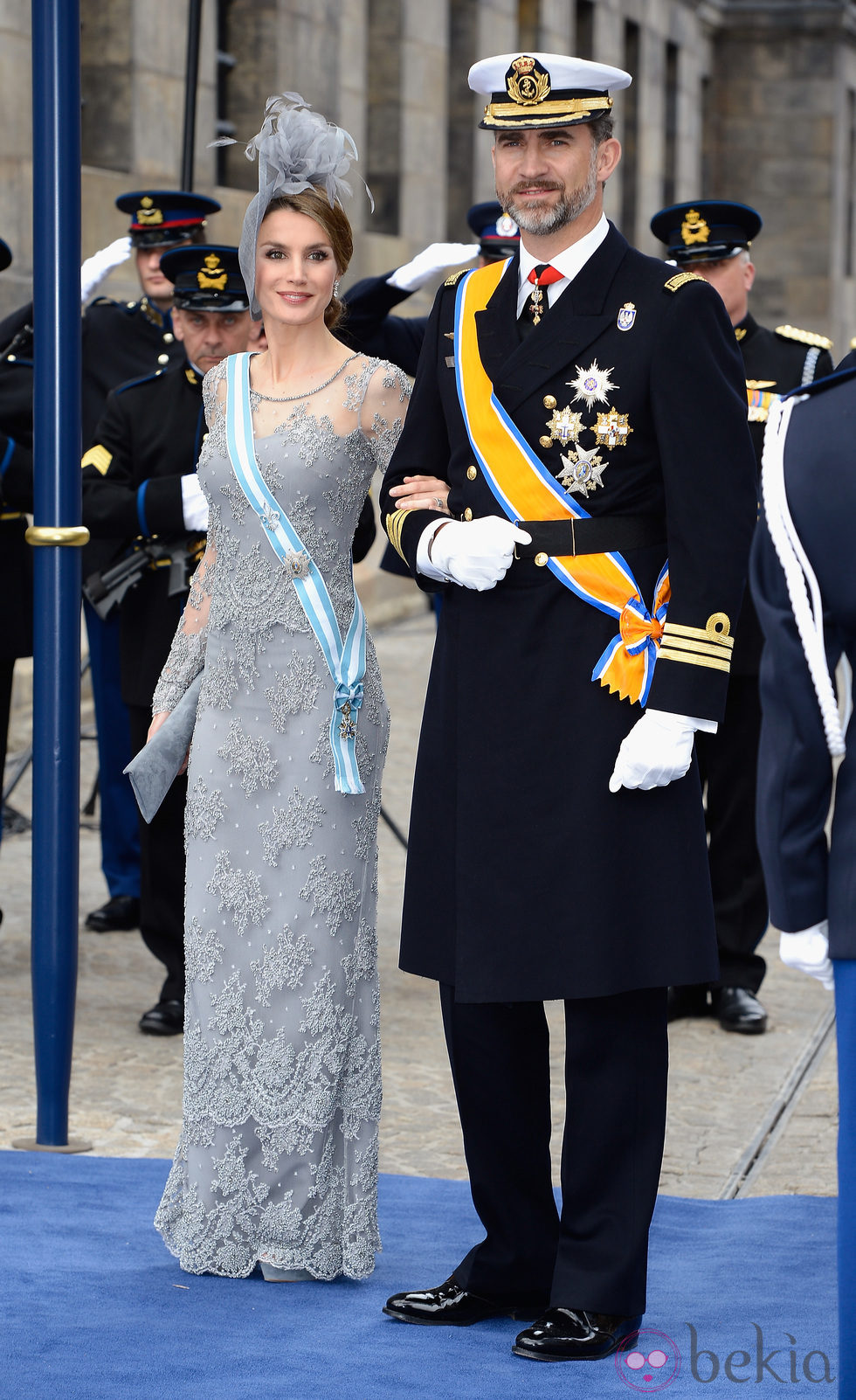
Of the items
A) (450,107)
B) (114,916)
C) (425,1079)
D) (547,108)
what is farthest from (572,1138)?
(450,107)

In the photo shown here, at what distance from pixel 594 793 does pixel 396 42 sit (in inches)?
631

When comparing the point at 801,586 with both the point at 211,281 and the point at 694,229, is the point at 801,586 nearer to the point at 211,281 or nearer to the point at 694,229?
the point at 211,281

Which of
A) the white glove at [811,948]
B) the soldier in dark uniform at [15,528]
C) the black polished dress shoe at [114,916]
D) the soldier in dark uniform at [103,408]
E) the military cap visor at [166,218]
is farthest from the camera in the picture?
the black polished dress shoe at [114,916]

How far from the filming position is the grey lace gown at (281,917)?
4.18 m

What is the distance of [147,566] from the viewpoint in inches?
252

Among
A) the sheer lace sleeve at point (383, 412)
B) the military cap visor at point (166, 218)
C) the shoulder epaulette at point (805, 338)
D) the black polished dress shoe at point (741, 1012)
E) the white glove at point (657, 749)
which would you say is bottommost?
the black polished dress shoe at point (741, 1012)

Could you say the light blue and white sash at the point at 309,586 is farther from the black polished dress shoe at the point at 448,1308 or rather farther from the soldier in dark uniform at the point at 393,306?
the soldier in dark uniform at the point at 393,306

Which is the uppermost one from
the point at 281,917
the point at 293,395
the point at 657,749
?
the point at 293,395

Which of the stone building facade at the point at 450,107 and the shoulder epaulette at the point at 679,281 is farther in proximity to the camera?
the stone building facade at the point at 450,107

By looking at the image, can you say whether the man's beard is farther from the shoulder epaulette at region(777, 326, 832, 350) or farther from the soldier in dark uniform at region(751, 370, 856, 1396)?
the shoulder epaulette at region(777, 326, 832, 350)

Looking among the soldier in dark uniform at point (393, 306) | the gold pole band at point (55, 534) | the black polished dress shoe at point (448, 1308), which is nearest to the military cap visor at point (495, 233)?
the soldier in dark uniform at point (393, 306)

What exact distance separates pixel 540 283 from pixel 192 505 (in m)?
2.56

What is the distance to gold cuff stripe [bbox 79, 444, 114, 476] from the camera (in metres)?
6.32

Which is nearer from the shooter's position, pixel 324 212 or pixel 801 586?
pixel 801 586
